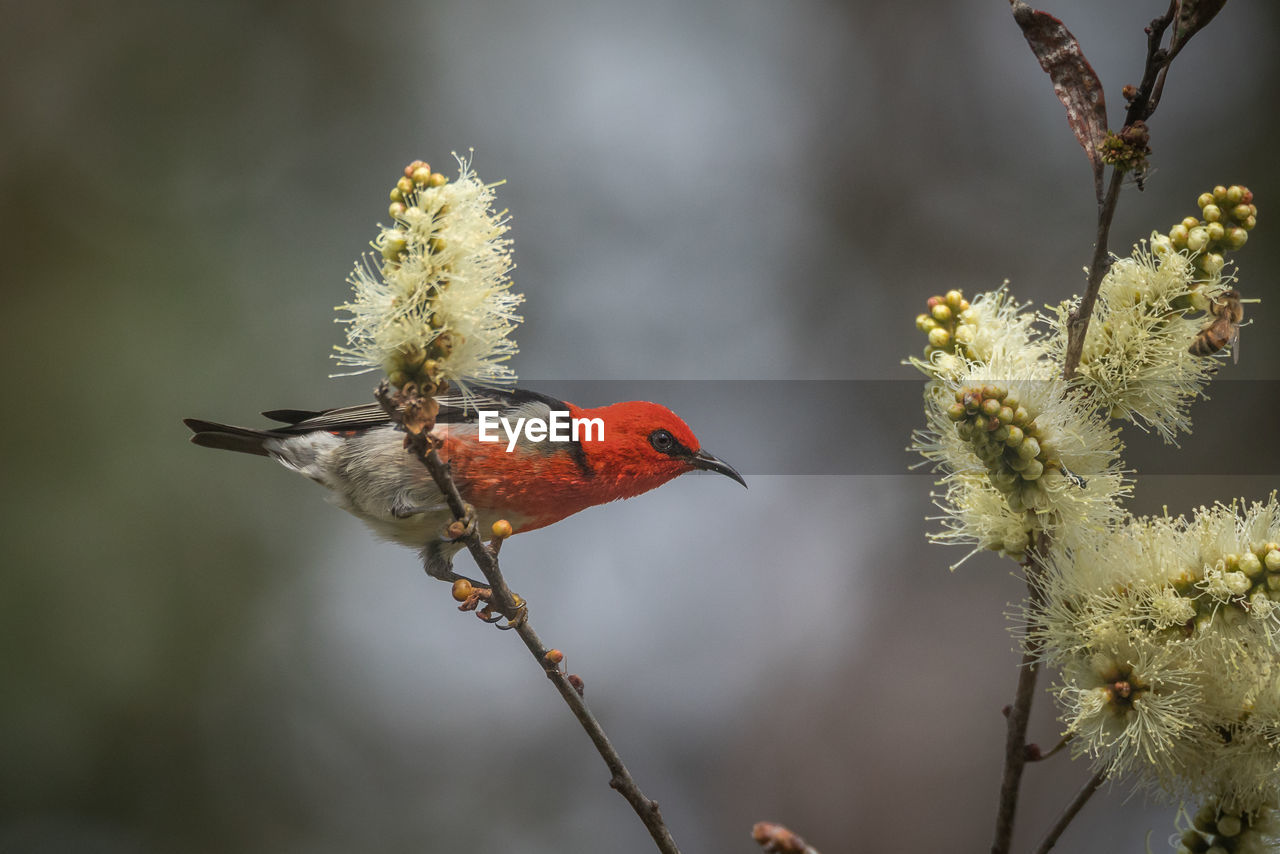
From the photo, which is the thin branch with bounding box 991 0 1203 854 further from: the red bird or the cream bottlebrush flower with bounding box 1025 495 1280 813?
the red bird

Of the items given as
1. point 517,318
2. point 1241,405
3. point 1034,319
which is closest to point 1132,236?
point 1241,405

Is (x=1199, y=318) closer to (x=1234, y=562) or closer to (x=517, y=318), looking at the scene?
(x=1234, y=562)

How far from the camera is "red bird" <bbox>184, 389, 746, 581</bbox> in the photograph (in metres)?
3.48

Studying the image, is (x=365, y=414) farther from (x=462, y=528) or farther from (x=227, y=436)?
(x=462, y=528)

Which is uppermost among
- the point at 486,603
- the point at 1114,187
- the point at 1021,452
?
the point at 1114,187

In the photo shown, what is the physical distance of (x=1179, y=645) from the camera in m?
1.98

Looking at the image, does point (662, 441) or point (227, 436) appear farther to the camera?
point (227, 436)

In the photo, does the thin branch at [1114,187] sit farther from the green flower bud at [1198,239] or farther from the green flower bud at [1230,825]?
the green flower bud at [1230,825]

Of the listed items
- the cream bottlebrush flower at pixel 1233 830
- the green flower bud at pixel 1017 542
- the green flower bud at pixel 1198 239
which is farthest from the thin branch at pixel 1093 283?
the cream bottlebrush flower at pixel 1233 830

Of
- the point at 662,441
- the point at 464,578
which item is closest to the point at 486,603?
the point at 464,578

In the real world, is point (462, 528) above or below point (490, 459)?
above

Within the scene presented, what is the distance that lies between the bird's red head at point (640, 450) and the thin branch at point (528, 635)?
3.43ft

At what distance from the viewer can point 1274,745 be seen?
6.47 ft
